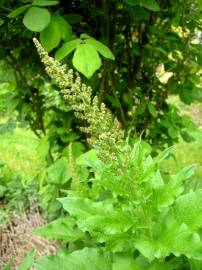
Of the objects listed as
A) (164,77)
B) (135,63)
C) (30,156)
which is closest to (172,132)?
(164,77)

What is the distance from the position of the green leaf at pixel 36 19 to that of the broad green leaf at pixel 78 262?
89cm

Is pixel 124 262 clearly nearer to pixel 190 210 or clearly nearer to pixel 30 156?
pixel 190 210

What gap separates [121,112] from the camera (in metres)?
3.15

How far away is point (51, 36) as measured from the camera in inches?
83.7

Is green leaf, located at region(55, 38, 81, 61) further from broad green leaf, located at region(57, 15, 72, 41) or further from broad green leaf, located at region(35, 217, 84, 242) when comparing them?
broad green leaf, located at region(35, 217, 84, 242)

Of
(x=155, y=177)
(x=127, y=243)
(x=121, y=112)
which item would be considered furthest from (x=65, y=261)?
(x=121, y=112)

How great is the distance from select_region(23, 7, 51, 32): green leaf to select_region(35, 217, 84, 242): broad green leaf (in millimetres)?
750

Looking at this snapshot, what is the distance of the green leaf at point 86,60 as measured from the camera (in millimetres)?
A: 1943

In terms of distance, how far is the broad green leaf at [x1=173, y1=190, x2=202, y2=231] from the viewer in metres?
1.36

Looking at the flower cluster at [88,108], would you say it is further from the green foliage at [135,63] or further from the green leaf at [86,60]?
the green foliage at [135,63]

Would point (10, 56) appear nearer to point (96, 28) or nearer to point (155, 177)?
point (96, 28)

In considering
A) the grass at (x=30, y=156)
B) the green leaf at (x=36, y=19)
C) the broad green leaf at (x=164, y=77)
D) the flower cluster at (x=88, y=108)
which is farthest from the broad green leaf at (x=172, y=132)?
the grass at (x=30, y=156)

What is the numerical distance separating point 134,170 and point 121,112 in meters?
1.83

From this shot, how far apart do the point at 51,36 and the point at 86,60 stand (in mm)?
247
